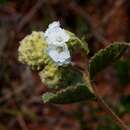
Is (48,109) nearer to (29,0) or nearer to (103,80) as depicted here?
(103,80)

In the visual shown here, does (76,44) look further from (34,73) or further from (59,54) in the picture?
(34,73)

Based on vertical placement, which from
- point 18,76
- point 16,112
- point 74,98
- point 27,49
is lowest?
point 74,98

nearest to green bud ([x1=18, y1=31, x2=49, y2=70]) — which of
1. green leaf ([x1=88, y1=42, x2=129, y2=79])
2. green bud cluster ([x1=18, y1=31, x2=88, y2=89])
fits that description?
green bud cluster ([x1=18, y1=31, x2=88, y2=89])

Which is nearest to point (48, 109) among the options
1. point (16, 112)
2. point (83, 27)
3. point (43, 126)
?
point (43, 126)

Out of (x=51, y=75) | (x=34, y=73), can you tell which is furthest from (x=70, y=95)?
(x=34, y=73)

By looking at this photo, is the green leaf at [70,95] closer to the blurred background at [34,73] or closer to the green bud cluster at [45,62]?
the green bud cluster at [45,62]

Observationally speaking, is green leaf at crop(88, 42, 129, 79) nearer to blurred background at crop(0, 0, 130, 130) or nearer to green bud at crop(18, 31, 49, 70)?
green bud at crop(18, 31, 49, 70)

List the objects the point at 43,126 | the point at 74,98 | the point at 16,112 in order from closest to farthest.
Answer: the point at 74,98
the point at 16,112
the point at 43,126

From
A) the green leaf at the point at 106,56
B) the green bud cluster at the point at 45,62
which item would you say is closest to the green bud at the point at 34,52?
the green bud cluster at the point at 45,62
